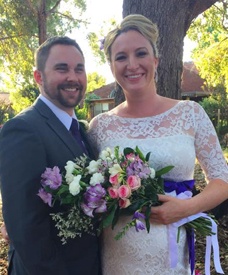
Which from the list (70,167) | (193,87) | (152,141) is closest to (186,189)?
(152,141)

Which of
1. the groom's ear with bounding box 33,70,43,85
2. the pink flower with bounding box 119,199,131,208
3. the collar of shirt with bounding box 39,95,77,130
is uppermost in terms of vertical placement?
the groom's ear with bounding box 33,70,43,85

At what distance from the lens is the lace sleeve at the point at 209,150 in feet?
8.20

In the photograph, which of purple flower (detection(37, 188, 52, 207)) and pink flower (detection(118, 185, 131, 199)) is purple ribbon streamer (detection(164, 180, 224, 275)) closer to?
pink flower (detection(118, 185, 131, 199))

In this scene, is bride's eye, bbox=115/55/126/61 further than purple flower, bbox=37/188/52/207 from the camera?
Yes

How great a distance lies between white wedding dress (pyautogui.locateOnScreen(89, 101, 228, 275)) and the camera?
7.82ft

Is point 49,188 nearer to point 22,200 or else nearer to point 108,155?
point 22,200

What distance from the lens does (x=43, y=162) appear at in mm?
2051

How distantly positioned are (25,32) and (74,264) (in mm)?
15111

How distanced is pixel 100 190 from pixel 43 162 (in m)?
0.37

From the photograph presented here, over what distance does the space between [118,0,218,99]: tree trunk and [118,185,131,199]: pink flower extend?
9.53ft

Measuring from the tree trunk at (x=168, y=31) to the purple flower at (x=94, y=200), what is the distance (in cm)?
293

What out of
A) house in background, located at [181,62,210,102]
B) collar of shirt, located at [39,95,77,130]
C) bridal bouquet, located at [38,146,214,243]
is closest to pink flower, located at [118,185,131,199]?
bridal bouquet, located at [38,146,214,243]

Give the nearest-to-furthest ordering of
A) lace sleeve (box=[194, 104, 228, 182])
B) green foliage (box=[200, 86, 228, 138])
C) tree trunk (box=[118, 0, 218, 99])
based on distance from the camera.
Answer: lace sleeve (box=[194, 104, 228, 182]), tree trunk (box=[118, 0, 218, 99]), green foliage (box=[200, 86, 228, 138])

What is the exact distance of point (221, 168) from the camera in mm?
2500
